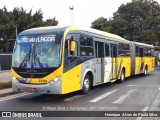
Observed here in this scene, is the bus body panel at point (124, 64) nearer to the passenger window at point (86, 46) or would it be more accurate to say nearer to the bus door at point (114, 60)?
the bus door at point (114, 60)

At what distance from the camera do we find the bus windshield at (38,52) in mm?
11793

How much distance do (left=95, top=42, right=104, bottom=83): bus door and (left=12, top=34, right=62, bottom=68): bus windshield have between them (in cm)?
391

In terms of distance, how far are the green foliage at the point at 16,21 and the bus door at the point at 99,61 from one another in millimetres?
27903

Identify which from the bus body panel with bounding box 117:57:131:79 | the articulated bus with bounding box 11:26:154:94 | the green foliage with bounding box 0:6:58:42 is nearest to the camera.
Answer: the articulated bus with bounding box 11:26:154:94

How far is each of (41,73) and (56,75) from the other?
571mm

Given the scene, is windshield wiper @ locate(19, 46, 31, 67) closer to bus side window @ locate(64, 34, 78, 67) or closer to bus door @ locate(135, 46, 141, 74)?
bus side window @ locate(64, 34, 78, 67)

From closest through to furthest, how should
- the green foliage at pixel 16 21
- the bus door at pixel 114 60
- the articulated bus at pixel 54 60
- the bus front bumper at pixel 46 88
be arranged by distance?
the bus front bumper at pixel 46 88 → the articulated bus at pixel 54 60 → the bus door at pixel 114 60 → the green foliage at pixel 16 21

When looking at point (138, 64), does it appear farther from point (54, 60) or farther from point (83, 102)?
point (54, 60)

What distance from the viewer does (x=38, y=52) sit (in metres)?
12.0

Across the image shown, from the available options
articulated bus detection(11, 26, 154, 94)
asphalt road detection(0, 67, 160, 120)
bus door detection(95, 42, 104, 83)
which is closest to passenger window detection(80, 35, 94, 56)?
articulated bus detection(11, 26, 154, 94)

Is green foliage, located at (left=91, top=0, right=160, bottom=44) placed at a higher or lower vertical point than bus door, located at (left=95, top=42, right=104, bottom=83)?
higher

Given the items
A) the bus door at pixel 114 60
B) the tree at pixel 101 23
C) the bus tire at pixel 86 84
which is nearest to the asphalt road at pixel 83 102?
the bus tire at pixel 86 84

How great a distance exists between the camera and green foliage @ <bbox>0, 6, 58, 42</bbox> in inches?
1661

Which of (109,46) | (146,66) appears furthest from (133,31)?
(109,46)
